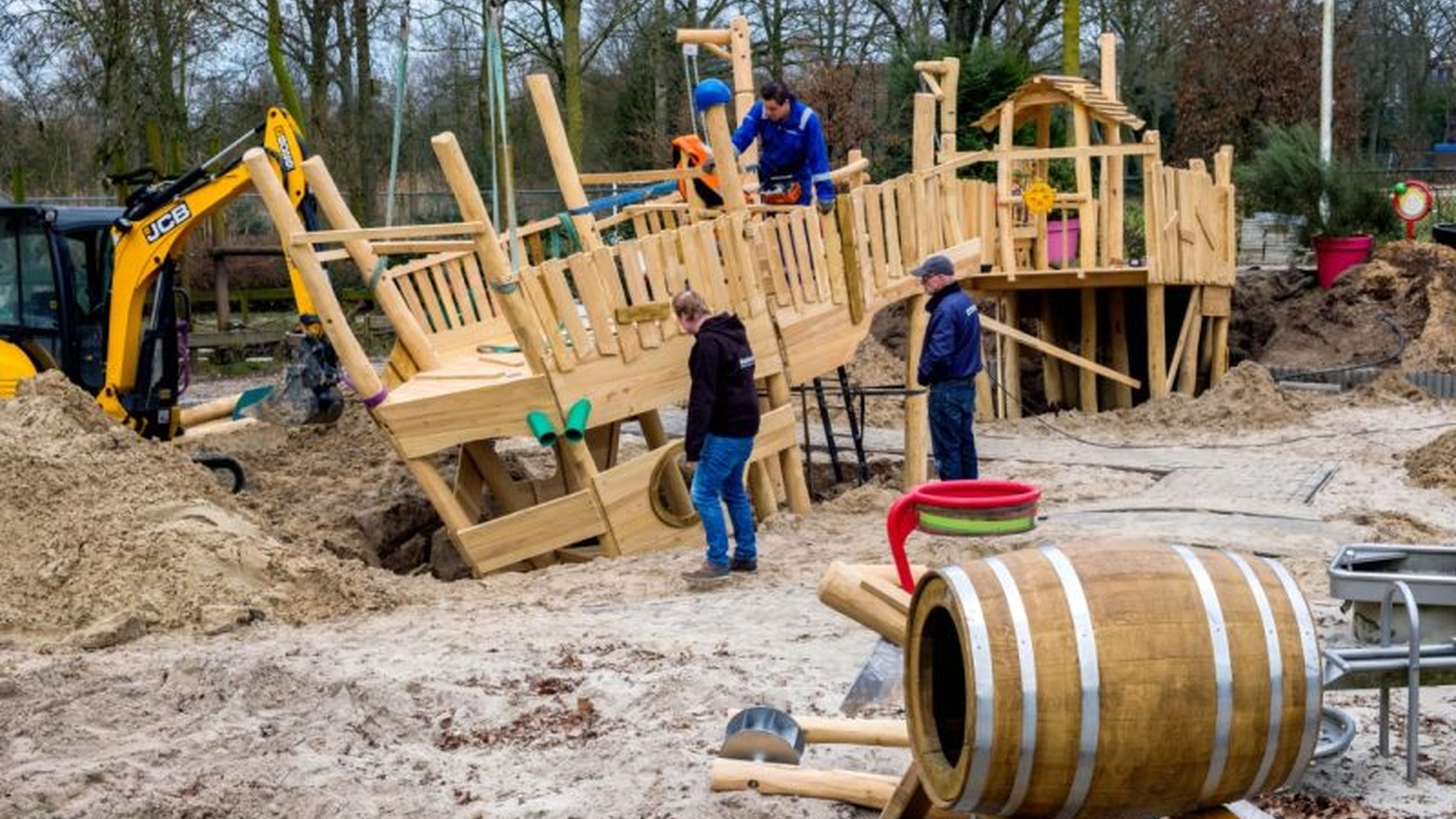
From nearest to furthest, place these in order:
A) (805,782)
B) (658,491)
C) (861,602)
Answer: (805,782), (861,602), (658,491)

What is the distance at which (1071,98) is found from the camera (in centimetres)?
1812

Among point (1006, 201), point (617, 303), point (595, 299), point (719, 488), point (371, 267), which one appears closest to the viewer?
point (719, 488)

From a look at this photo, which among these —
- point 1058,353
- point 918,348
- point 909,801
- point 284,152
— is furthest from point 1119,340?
point 909,801

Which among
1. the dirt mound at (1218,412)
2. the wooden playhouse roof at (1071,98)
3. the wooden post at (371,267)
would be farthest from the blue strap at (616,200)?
the wooden playhouse roof at (1071,98)

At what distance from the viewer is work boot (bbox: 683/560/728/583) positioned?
985cm

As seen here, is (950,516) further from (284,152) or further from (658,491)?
(284,152)

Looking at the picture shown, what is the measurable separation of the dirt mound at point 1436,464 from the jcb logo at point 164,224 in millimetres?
9321

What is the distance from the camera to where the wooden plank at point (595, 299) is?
1090cm

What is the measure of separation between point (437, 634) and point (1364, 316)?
45.7 ft

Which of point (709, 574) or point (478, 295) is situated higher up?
point (478, 295)

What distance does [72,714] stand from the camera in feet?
23.2

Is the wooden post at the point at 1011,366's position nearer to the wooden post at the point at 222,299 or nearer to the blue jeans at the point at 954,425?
the blue jeans at the point at 954,425

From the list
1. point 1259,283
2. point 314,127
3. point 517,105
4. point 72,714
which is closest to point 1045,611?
point 72,714

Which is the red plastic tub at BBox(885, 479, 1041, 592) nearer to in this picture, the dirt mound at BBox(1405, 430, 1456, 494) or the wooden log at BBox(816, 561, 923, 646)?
the wooden log at BBox(816, 561, 923, 646)
